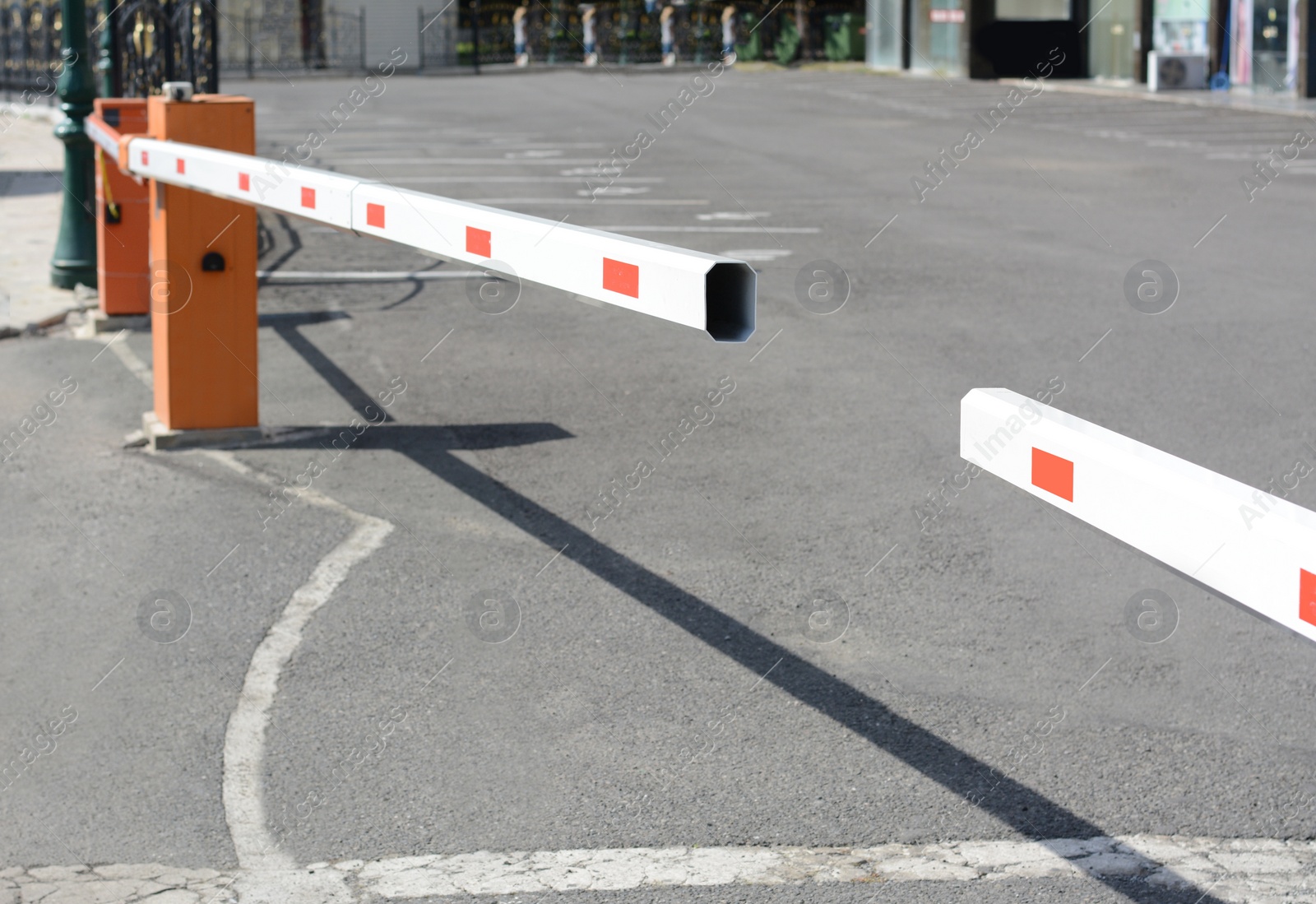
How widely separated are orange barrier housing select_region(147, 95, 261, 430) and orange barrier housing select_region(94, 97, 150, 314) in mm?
2768

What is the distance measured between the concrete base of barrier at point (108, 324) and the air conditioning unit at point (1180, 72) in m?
26.6

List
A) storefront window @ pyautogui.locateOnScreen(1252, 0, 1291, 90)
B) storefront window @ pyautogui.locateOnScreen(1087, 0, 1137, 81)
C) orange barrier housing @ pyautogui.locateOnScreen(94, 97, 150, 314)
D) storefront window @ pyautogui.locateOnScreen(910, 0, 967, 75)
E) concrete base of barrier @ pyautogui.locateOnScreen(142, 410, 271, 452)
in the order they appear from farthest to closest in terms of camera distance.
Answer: storefront window @ pyautogui.locateOnScreen(910, 0, 967, 75) → storefront window @ pyautogui.locateOnScreen(1087, 0, 1137, 81) → storefront window @ pyautogui.locateOnScreen(1252, 0, 1291, 90) → orange barrier housing @ pyautogui.locateOnScreen(94, 97, 150, 314) → concrete base of barrier @ pyautogui.locateOnScreen(142, 410, 271, 452)

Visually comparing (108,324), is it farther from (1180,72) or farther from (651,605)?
(1180,72)

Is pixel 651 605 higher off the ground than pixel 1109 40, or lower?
lower

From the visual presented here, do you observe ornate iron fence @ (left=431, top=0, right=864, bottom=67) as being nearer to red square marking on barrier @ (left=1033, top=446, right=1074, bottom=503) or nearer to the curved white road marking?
the curved white road marking

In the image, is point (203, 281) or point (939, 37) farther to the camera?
point (939, 37)

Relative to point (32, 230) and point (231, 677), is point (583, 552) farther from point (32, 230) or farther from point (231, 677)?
point (32, 230)

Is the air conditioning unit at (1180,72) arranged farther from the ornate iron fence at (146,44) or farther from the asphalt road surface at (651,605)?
the ornate iron fence at (146,44)

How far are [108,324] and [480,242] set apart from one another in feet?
20.2

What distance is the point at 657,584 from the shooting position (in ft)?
17.8

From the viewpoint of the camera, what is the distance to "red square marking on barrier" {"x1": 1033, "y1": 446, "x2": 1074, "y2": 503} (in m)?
2.62

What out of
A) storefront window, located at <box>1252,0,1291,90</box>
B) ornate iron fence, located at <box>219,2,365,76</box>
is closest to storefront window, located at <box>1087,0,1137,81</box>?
storefront window, located at <box>1252,0,1291,90</box>

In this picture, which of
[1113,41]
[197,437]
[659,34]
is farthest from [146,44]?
[659,34]

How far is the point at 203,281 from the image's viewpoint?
6.96 meters
